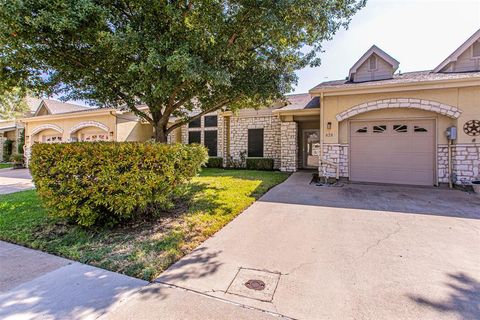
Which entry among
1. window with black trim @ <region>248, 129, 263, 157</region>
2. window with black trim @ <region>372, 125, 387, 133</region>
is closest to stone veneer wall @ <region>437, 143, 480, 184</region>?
window with black trim @ <region>372, 125, 387, 133</region>

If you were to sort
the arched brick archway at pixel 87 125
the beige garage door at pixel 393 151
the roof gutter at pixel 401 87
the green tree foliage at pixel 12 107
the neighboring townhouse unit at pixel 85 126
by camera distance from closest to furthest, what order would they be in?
the roof gutter at pixel 401 87 < the beige garage door at pixel 393 151 < the neighboring townhouse unit at pixel 85 126 < the arched brick archway at pixel 87 125 < the green tree foliage at pixel 12 107

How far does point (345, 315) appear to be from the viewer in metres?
2.40

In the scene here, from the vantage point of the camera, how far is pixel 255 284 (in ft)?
9.62

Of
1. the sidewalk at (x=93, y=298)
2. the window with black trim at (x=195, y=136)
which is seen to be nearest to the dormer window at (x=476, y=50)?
the sidewalk at (x=93, y=298)

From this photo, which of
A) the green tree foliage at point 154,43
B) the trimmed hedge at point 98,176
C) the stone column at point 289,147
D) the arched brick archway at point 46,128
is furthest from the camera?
the arched brick archway at point 46,128

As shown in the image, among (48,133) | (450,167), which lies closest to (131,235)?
(450,167)

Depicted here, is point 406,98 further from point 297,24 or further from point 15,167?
point 15,167

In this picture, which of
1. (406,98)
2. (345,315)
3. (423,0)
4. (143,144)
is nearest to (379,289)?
(345,315)

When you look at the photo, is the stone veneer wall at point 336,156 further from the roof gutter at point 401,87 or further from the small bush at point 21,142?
the small bush at point 21,142

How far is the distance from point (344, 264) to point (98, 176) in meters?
4.31

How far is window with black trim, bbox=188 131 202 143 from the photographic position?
1698cm

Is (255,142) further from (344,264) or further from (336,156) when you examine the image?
(344,264)

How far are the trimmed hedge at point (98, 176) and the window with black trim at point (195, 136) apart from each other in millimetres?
12449

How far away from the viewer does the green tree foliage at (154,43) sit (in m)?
4.58
